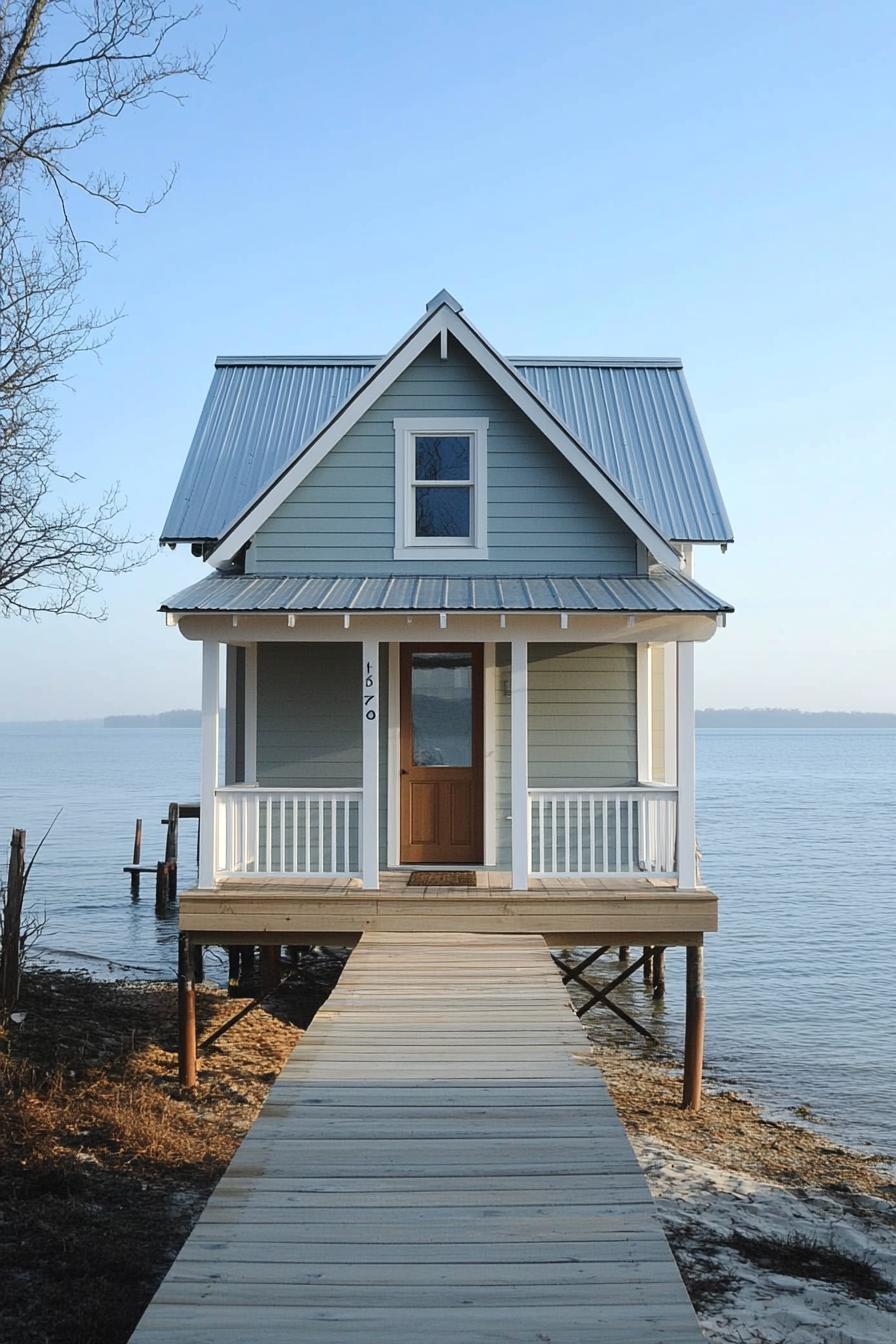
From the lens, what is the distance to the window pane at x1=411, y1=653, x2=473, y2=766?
13852mm

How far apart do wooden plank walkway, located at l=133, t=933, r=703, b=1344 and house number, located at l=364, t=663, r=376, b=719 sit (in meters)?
3.70

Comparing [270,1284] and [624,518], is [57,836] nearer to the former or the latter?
[624,518]

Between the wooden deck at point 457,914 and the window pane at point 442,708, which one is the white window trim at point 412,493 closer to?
the window pane at point 442,708

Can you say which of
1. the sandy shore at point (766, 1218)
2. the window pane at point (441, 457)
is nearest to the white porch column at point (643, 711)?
the window pane at point (441, 457)

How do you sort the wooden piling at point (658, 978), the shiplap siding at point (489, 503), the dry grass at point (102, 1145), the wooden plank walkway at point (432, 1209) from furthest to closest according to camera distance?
the wooden piling at point (658, 978) → the shiplap siding at point (489, 503) → the dry grass at point (102, 1145) → the wooden plank walkway at point (432, 1209)

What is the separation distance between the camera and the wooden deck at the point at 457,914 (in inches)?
447

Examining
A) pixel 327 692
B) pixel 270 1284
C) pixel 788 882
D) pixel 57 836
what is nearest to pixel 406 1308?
pixel 270 1284

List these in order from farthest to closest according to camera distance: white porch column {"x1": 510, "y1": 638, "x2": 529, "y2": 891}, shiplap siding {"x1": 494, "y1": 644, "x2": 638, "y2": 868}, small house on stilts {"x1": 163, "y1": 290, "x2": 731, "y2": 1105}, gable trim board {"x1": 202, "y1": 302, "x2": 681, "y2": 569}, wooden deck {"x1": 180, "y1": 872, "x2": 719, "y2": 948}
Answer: shiplap siding {"x1": 494, "y1": 644, "x2": 638, "y2": 868} → gable trim board {"x1": 202, "y1": 302, "x2": 681, "y2": 569} → white porch column {"x1": 510, "y1": 638, "x2": 529, "y2": 891} → small house on stilts {"x1": 163, "y1": 290, "x2": 731, "y2": 1105} → wooden deck {"x1": 180, "y1": 872, "x2": 719, "y2": 948}

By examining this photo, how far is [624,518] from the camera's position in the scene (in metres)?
12.5

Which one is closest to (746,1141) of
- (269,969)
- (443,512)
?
(443,512)

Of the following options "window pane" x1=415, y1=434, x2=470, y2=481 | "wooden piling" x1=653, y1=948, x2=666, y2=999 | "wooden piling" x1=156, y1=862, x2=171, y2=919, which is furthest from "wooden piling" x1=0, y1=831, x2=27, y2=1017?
"wooden piling" x1=156, y1=862, x2=171, y2=919

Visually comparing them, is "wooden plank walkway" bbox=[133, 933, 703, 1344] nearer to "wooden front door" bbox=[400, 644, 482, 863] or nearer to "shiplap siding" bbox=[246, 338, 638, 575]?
"wooden front door" bbox=[400, 644, 482, 863]

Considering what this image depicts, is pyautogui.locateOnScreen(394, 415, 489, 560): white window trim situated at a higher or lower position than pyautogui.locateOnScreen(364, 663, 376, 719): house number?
higher

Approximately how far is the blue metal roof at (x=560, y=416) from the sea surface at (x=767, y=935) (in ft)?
24.8
